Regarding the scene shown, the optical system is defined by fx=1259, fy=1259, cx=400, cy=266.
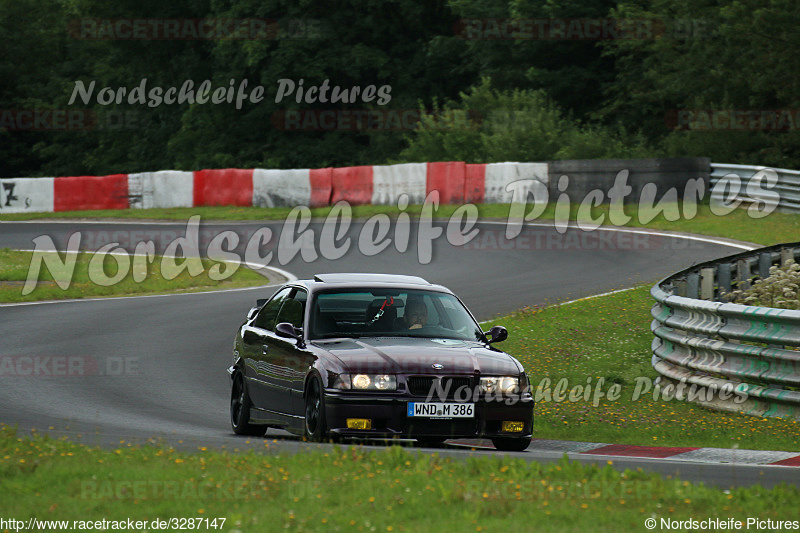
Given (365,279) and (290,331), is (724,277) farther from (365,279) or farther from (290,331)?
(290,331)

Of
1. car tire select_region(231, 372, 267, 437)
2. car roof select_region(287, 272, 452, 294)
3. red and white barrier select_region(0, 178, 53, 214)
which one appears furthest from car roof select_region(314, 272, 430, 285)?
red and white barrier select_region(0, 178, 53, 214)

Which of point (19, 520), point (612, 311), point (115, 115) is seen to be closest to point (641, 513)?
point (19, 520)

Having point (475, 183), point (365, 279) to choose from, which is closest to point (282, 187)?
point (475, 183)

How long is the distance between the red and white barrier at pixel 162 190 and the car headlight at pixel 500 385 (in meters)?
29.5

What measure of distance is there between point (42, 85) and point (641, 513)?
6147 cm

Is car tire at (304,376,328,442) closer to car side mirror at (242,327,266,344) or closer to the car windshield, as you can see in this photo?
the car windshield

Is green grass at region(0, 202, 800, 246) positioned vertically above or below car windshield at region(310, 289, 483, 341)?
below

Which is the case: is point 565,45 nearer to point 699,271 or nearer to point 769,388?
point 699,271

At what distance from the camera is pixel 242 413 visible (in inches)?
461

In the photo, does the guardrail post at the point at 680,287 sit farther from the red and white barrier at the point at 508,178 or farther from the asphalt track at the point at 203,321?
the red and white barrier at the point at 508,178

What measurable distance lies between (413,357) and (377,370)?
0.34m

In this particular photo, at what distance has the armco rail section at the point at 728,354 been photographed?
11.3 meters

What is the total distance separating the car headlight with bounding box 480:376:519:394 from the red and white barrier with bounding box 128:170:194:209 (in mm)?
29482

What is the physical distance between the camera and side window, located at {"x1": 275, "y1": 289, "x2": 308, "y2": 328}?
1137 cm
